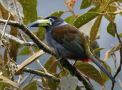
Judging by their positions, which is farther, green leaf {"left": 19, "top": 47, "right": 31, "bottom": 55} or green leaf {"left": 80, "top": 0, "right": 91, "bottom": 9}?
green leaf {"left": 19, "top": 47, "right": 31, "bottom": 55}

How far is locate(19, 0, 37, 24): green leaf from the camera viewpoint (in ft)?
5.14

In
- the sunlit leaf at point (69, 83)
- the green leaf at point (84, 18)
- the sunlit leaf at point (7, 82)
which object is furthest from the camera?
the green leaf at point (84, 18)

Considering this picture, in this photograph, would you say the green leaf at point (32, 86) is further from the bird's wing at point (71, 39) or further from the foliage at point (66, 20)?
the bird's wing at point (71, 39)

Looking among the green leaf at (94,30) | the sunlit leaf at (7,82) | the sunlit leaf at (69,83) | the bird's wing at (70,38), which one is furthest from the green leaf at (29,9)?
the sunlit leaf at (7,82)

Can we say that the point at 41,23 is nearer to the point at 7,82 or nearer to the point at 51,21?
the point at 51,21

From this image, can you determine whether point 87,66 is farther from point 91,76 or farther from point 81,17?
point 81,17

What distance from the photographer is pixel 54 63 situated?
165cm

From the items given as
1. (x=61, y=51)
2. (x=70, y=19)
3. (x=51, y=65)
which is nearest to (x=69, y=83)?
(x=61, y=51)

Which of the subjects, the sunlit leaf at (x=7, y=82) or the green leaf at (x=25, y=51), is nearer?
the sunlit leaf at (x=7, y=82)

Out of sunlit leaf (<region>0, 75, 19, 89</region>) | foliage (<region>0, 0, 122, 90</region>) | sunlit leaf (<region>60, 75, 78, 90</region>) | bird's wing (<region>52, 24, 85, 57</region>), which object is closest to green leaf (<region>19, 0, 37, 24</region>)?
foliage (<region>0, 0, 122, 90</region>)

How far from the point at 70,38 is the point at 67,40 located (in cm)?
1

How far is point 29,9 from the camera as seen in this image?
158cm

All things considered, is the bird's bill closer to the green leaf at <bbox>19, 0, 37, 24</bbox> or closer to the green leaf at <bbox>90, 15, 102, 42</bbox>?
the green leaf at <bbox>19, 0, 37, 24</bbox>

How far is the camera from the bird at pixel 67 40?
1.52 metres
